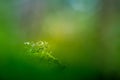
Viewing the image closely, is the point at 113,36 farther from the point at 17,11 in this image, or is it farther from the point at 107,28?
the point at 17,11

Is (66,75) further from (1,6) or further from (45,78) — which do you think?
(1,6)

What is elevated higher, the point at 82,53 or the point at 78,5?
the point at 78,5

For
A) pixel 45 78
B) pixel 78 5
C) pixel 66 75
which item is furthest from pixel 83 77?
pixel 78 5

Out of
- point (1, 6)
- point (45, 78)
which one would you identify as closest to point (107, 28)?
point (45, 78)

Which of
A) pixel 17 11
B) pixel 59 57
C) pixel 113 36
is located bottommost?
pixel 59 57

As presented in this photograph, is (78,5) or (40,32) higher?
(78,5)

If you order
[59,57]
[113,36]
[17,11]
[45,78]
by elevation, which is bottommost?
[45,78]
